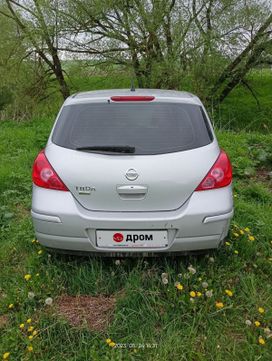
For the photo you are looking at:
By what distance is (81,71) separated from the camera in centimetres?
1495

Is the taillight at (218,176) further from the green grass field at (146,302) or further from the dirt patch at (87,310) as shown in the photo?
the dirt patch at (87,310)

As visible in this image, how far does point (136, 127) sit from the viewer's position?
10.00ft

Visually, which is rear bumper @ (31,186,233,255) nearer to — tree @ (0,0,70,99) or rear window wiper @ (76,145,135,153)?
rear window wiper @ (76,145,135,153)

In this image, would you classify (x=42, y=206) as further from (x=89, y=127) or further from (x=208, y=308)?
(x=208, y=308)

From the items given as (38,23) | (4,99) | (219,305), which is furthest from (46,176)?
(4,99)

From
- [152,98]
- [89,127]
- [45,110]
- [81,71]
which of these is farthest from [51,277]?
[45,110]

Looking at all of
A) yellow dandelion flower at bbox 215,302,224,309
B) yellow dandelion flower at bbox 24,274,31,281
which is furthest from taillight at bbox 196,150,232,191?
yellow dandelion flower at bbox 24,274,31,281

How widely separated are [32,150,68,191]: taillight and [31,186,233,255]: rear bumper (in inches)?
1.7

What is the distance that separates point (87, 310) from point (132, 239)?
0.60 m

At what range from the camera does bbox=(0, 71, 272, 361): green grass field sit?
8.18ft

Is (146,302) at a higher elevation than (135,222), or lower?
lower

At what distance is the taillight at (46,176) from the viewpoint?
288 cm

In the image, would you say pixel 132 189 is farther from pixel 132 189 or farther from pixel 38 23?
Answer: pixel 38 23

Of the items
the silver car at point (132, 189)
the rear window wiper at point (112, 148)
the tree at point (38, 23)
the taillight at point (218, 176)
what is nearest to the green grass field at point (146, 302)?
the silver car at point (132, 189)
